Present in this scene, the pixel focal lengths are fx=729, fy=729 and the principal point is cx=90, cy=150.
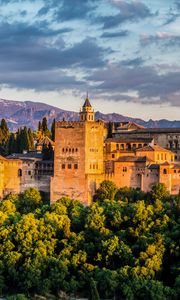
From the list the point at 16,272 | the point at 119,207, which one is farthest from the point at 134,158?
the point at 16,272

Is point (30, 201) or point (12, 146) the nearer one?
point (30, 201)

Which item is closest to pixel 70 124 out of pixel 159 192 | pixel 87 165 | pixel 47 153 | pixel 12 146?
pixel 87 165

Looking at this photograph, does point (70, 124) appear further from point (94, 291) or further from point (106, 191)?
point (94, 291)

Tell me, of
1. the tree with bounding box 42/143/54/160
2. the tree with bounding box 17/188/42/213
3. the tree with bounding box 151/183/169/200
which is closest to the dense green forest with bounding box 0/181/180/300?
the tree with bounding box 151/183/169/200

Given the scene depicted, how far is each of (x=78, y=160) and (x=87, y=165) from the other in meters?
0.60

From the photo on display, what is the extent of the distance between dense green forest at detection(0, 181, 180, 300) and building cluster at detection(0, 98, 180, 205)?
12.3 ft

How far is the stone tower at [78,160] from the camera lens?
41.2 meters

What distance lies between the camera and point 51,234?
33781mm

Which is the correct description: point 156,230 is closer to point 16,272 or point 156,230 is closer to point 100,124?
point 16,272

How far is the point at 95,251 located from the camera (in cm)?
3288

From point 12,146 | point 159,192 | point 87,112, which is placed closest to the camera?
point 159,192

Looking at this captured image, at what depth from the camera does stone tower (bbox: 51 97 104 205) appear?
135 feet

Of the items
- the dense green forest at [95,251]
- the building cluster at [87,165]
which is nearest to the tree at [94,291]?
the dense green forest at [95,251]

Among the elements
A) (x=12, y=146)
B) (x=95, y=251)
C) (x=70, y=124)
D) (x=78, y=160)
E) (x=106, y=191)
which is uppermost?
(x=70, y=124)
